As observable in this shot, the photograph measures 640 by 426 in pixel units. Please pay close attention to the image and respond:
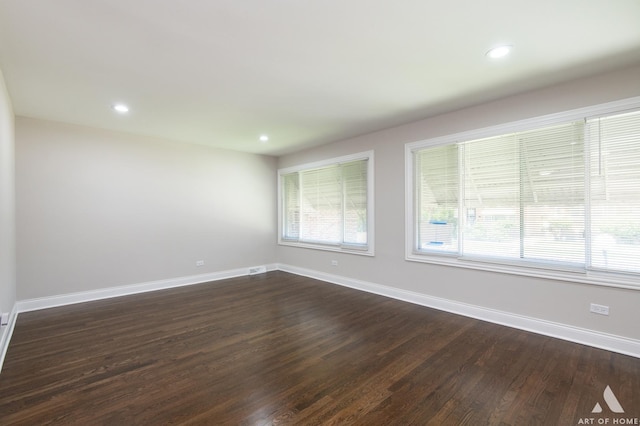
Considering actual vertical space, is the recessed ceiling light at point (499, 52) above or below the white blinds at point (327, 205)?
above

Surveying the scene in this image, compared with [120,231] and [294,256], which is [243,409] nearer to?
[120,231]

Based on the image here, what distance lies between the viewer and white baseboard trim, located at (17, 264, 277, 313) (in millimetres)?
4031

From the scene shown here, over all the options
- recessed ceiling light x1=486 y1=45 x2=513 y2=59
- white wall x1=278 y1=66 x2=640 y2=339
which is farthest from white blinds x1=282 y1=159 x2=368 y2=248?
recessed ceiling light x1=486 y1=45 x2=513 y2=59

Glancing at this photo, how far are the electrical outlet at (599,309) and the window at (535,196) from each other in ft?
0.86

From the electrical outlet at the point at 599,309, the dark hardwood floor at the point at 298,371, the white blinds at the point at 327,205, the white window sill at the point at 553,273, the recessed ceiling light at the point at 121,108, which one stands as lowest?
the dark hardwood floor at the point at 298,371

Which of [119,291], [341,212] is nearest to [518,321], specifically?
[341,212]

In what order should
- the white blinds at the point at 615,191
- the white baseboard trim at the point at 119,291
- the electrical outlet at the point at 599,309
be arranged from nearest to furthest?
1. the white blinds at the point at 615,191
2. the electrical outlet at the point at 599,309
3. the white baseboard trim at the point at 119,291

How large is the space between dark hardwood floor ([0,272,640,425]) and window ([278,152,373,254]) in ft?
5.66

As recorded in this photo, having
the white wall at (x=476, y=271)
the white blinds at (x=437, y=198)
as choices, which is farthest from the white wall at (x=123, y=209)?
the white blinds at (x=437, y=198)

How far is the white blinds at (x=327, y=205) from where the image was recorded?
5.16 m

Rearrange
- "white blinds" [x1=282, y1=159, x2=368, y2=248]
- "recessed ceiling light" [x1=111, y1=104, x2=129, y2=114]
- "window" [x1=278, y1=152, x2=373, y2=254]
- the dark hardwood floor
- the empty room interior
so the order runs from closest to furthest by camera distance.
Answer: the dark hardwood floor, the empty room interior, "recessed ceiling light" [x1=111, y1=104, x2=129, y2=114], "window" [x1=278, y1=152, x2=373, y2=254], "white blinds" [x1=282, y1=159, x2=368, y2=248]

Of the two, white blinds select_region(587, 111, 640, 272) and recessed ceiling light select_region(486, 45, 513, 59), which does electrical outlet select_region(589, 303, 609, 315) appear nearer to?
white blinds select_region(587, 111, 640, 272)

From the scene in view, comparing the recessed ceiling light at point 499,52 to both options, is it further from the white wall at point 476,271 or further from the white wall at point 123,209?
the white wall at point 123,209

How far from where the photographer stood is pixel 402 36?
2213 millimetres
